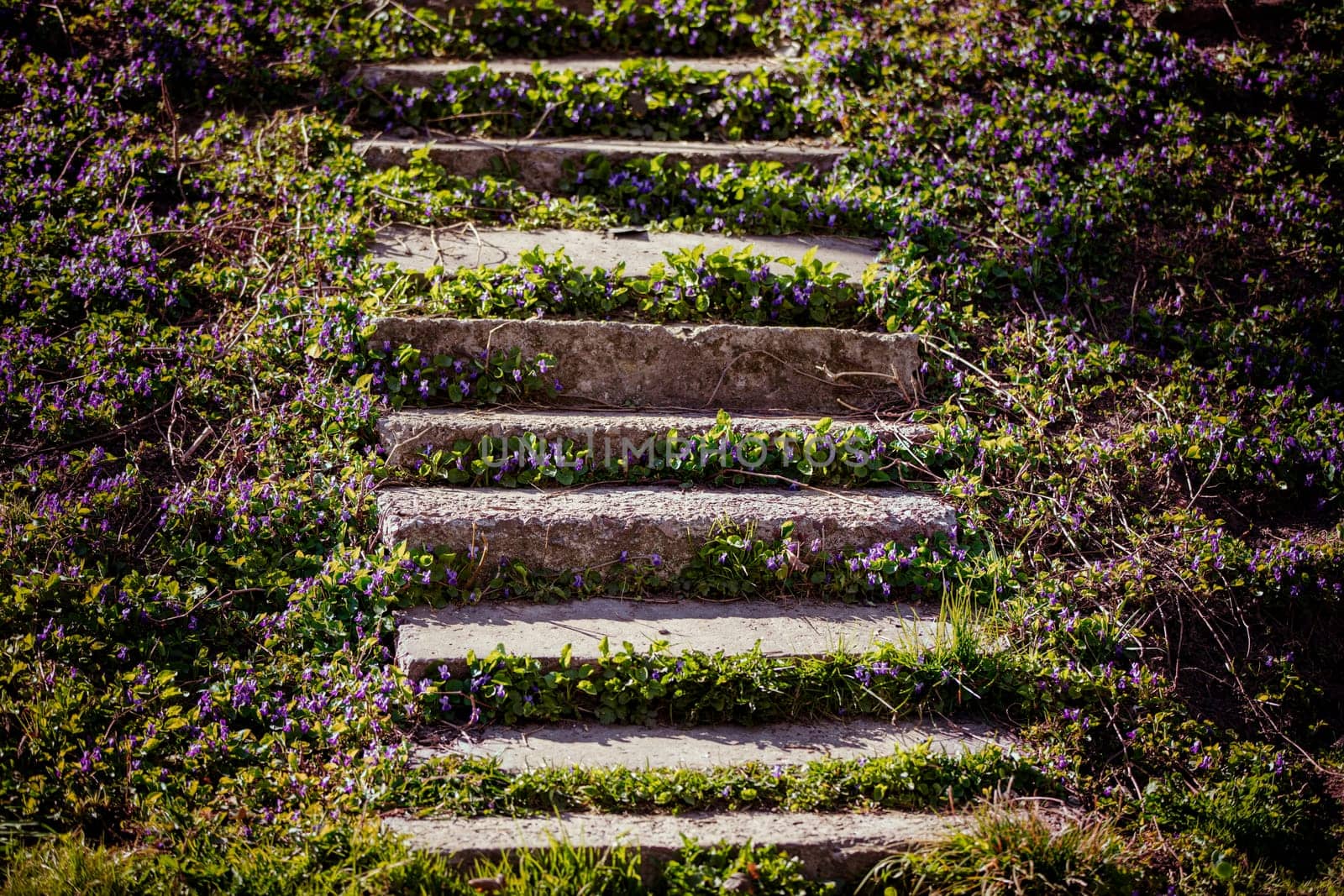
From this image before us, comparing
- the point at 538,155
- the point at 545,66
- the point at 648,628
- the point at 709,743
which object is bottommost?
the point at 709,743

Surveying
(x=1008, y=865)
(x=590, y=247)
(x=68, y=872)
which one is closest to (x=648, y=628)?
(x=1008, y=865)

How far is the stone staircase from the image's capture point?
2879 mm

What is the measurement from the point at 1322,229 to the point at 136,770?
18.4ft

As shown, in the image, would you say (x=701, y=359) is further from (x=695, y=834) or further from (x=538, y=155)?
(x=695, y=834)

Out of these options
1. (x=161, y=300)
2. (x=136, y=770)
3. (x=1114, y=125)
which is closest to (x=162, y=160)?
(x=161, y=300)

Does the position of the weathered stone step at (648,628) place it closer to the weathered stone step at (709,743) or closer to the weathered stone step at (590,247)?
the weathered stone step at (709,743)

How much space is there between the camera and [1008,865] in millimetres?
2717

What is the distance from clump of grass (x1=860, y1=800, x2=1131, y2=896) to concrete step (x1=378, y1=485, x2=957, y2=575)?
1.22 metres

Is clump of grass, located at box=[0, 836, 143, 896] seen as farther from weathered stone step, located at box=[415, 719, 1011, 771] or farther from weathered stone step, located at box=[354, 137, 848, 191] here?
weathered stone step, located at box=[354, 137, 848, 191]

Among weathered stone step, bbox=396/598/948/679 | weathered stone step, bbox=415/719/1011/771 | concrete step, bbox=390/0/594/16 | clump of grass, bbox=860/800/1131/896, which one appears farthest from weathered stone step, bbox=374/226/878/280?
clump of grass, bbox=860/800/1131/896

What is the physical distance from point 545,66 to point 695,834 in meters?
4.58

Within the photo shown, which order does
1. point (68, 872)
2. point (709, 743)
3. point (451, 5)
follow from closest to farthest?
point (68, 872) < point (709, 743) < point (451, 5)

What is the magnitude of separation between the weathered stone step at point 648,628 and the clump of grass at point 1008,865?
29.4 inches

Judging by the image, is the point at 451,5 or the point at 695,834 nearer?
the point at 695,834
